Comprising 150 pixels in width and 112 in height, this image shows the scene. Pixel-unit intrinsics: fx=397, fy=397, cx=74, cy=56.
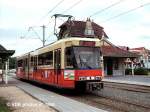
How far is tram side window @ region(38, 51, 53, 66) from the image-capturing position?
938 inches

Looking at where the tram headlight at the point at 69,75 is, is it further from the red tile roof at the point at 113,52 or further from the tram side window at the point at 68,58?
the red tile roof at the point at 113,52

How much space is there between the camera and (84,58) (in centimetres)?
2075

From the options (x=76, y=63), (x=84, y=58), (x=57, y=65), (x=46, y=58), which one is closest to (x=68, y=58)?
(x=76, y=63)

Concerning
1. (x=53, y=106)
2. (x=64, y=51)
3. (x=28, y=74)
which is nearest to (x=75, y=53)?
(x=64, y=51)

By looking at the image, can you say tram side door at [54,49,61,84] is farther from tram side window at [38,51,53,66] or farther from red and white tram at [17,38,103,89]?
tram side window at [38,51,53,66]

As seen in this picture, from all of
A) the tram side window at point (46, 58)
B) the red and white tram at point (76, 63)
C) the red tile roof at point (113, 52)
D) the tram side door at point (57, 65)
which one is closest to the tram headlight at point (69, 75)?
the red and white tram at point (76, 63)

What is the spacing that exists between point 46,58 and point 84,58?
5.10 meters

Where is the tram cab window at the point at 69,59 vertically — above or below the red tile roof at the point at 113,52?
below

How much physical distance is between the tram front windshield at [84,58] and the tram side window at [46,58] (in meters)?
3.24

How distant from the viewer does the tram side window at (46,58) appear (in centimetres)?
2383

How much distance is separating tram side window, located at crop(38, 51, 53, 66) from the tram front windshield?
10.6 ft

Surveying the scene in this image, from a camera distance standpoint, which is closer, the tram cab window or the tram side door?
the tram cab window

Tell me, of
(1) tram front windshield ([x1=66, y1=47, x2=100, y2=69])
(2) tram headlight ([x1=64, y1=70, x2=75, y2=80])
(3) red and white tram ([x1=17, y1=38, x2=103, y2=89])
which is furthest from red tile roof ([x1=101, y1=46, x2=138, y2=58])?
(2) tram headlight ([x1=64, y1=70, x2=75, y2=80])

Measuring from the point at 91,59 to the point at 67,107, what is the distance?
19.9ft
